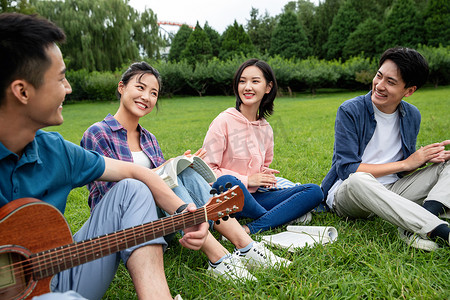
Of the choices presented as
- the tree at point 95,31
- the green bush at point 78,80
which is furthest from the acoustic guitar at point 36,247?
the tree at point 95,31

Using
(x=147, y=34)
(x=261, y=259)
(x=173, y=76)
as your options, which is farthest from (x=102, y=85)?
(x=261, y=259)

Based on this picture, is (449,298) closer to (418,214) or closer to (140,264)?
(418,214)

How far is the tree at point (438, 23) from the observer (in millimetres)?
29141

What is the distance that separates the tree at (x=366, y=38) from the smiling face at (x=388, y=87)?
33008mm

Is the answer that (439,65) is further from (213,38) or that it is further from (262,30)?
(262,30)

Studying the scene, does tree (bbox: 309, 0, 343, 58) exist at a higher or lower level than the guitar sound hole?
higher

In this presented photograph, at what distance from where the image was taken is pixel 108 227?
1.75 meters

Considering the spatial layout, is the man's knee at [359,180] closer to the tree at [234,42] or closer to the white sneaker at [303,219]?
the white sneaker at [303,219]

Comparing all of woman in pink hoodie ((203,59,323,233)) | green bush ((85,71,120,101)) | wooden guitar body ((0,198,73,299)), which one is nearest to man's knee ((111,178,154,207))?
wooden guitar body ((0,198,73,299))

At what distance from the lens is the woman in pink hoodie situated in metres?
2.94

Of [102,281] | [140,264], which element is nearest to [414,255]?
[140,264]

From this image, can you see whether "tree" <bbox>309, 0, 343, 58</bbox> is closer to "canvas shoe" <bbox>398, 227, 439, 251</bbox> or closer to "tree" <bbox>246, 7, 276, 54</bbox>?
"tree" <bbox>246, 7, 276, 54</bbox>

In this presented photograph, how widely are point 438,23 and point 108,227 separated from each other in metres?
35.7

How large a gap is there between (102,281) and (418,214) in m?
2.07
